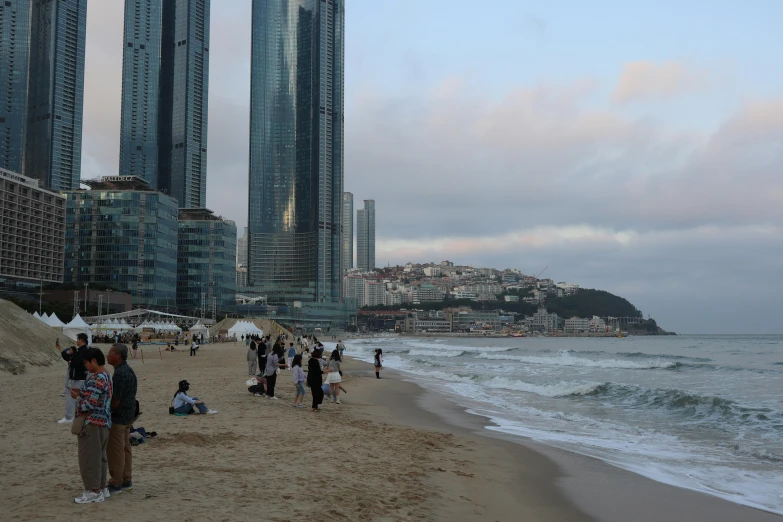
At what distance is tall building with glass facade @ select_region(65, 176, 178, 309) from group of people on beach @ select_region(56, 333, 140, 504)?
117m

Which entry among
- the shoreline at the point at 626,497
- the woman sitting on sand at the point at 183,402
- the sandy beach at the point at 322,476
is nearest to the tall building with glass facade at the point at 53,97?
the woman sitting on sand at the point at 183,402

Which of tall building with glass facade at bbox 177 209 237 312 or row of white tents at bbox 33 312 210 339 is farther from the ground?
tall building with glass facade at bbox 177 209 237 312

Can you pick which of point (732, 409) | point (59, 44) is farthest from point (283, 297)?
point (732, 409)

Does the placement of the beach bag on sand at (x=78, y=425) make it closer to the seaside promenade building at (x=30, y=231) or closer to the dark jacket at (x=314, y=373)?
the dark jacket at (x=314, y=373)

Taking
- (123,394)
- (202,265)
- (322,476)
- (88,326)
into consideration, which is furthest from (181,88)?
(123,394)

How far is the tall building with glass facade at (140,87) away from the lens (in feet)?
625

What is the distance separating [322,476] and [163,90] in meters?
212

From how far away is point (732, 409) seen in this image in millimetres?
18016

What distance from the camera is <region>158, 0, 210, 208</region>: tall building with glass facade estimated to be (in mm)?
195500

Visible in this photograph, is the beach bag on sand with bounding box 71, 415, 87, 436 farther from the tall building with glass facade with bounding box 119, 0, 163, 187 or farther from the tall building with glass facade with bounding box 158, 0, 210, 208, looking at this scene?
the tall building with glass facade with bounding box 119, 0, 163, 187

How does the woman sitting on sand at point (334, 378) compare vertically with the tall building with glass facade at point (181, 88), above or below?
below

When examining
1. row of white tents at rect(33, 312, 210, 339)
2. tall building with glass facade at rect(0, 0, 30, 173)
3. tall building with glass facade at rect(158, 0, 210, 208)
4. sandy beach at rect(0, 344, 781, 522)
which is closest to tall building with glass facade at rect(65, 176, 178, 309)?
row of white tents at rect(33, 312, 210, 339)

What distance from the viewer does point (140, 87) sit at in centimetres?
19300

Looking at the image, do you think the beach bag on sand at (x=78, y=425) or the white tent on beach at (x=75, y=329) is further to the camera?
the white tent on beach at (x=75, y=329)
